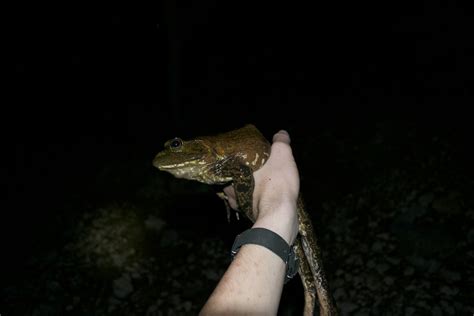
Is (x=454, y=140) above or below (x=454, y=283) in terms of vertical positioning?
above

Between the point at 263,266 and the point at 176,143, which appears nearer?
the point at 263,266

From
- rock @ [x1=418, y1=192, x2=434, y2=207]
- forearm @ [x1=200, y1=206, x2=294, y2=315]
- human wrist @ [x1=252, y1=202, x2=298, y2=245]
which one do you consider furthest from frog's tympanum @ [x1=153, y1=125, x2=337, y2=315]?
rock @ [x1=418, y1=192, x2=434, y2=207]

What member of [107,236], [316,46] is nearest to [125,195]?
[107,236]

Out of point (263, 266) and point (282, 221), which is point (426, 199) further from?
point (263, 266)

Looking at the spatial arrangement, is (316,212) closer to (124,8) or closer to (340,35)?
(340,35)

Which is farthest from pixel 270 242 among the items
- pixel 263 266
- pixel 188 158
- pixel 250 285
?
pixel 188 158

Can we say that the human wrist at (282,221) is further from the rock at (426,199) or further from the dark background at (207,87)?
the dark background at (207,87)

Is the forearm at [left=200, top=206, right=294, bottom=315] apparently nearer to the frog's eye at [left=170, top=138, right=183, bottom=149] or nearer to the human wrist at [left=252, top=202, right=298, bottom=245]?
the human wrist at [left=252, top=202, right=298, bottom=245]
